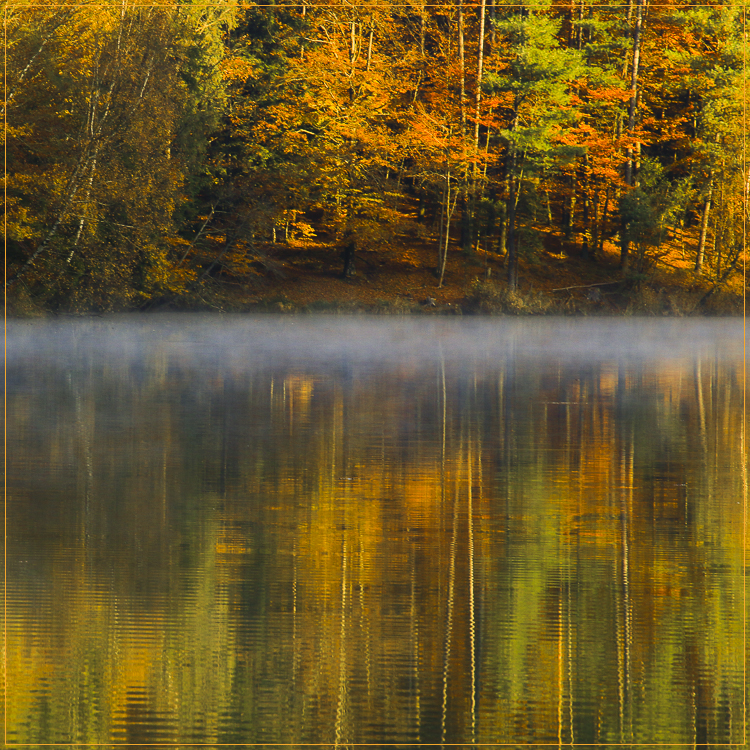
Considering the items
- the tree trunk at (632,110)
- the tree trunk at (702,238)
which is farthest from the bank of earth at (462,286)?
the tree trunk at (632,110)

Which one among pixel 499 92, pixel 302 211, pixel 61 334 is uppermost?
pixel 499 92

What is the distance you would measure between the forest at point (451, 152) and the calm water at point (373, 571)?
27946 mm

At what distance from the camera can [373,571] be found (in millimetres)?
6488

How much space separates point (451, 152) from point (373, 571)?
43.6m

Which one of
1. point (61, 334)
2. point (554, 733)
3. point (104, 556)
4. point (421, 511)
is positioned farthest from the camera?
point (61, 334)

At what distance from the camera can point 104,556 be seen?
6777 millimetres

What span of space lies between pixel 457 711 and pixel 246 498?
449cm

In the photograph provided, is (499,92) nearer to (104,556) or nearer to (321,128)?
(321,128)

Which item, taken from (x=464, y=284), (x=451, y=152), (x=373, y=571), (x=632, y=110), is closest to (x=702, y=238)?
(x=632, y=110)

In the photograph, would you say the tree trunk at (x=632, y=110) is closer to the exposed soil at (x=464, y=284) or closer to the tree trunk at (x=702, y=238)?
the exposed soil at (x=464, y=284)

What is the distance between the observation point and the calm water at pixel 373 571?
4.49m

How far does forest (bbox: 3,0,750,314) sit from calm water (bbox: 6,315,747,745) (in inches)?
1100

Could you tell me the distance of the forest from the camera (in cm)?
4647

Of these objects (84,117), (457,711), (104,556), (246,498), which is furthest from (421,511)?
(84,117)
